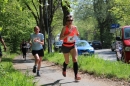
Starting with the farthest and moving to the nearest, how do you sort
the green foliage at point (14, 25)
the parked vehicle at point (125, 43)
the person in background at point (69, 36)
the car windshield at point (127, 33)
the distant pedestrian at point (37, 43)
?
the green foliage at point (14, 25), the car windshield at point (127, 33), the parked vehicle at point (125, 43), the distant pedestrian at point (37, 43), the person in background at point (69, 36)

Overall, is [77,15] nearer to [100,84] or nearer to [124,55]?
[124,55]

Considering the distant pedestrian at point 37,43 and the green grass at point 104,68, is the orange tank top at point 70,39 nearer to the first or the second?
the green grass at point 104,68

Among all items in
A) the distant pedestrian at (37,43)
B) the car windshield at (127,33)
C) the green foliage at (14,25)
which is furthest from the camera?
the green foliage at (14,25)

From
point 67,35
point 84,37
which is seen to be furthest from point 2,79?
point 84,37

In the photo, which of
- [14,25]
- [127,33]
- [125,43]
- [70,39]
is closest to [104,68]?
[70,39]

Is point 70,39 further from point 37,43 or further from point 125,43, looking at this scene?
point 125,43

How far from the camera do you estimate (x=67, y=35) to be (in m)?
8.48

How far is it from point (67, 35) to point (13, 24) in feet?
95.2

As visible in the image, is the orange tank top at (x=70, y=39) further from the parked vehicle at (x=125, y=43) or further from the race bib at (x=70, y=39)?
the parked vehicle at (x=125, y=43)

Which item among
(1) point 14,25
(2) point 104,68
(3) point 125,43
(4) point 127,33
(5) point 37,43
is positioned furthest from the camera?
(1) point 14,25

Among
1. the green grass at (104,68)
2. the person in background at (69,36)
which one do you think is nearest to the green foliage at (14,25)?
the green grass at (104,68)

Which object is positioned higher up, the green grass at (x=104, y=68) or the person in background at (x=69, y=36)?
the person in background at (x=69, y=36)

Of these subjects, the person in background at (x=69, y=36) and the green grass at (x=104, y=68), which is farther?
the green grass at (x=104, y=68)

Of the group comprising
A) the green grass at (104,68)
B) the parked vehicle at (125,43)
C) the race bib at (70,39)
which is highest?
the race bib at (70,39)
